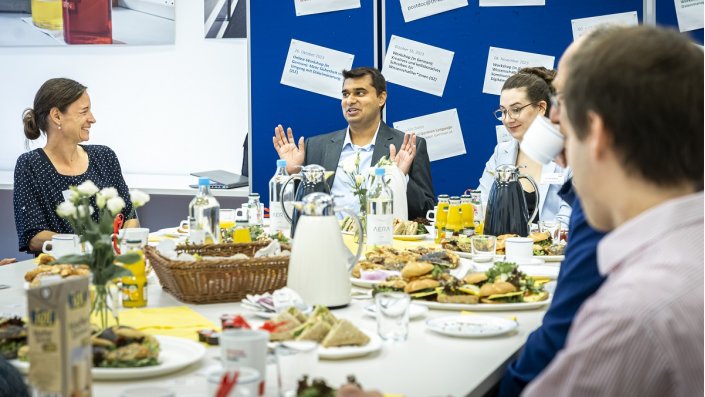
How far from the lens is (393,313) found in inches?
71.2

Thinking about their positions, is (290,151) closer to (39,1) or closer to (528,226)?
(528,226)

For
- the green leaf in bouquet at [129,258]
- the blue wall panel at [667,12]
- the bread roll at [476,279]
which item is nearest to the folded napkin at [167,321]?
the green leaf in bouquet at [129,258]

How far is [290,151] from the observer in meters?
4.68

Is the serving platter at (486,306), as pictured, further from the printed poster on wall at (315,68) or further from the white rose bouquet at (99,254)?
the printed poster on wall at (315,68)

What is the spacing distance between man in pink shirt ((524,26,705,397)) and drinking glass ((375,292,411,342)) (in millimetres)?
671

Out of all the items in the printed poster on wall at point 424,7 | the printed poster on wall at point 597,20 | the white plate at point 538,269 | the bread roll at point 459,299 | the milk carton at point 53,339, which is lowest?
the white plate at point 538,269

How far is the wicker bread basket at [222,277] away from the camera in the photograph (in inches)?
84.4

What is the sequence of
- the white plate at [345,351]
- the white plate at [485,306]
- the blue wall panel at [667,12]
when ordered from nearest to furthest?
the white plate at [345,351] < the white plate at [485,306] < the blue wall panel at [667,12]

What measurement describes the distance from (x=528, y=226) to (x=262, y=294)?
1.22 metres

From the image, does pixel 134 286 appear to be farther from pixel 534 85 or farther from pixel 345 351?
pixel 534 85

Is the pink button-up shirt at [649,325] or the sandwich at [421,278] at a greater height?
the pink button-up shirt at [649,325]

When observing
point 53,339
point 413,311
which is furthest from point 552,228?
point 53,339

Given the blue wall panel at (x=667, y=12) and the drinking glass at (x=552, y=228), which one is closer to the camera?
the drinking glass at (x=552, y=228)

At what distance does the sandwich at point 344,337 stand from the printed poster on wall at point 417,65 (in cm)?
336
